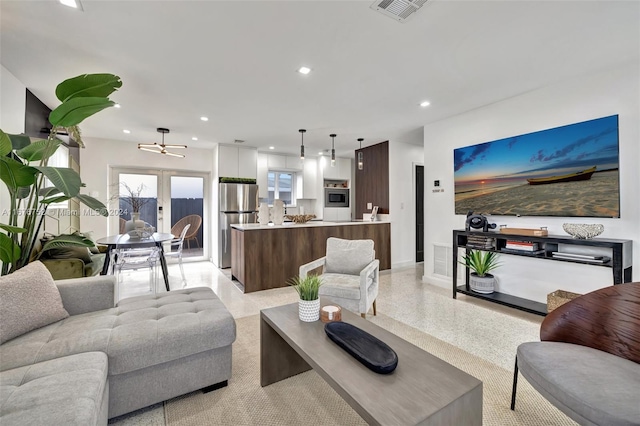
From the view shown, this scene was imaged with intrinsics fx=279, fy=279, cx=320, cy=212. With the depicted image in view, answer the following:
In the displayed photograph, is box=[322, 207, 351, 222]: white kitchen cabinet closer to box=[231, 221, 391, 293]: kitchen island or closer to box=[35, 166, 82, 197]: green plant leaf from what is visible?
box=[231, 221, 391, 293]: kitchen island

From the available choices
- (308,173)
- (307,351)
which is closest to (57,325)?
(307,351)

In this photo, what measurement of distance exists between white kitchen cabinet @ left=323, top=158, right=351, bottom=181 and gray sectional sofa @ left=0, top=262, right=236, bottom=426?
5.35 meters

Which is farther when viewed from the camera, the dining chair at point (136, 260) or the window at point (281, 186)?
the window at point (281, 186)

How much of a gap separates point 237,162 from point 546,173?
5149mm

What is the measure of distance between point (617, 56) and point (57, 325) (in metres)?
4.69

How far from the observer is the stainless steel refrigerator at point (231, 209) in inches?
219

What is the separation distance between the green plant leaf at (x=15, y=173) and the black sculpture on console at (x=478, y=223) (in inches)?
167

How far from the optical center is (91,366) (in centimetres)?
130

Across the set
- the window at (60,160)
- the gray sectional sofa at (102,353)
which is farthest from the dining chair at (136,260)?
the gray sectional sofa at (102,353)

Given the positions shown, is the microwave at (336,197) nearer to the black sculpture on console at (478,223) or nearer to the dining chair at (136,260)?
the black sculpture on console at (478,223)

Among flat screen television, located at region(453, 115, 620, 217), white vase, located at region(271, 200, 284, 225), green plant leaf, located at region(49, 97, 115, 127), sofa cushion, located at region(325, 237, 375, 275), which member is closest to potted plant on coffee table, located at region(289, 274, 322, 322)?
sofa cushion, located at region(325, 237, 375, 275)

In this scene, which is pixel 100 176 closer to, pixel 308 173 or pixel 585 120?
pixel 308 173

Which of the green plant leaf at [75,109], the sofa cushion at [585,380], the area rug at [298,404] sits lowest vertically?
the area rug at [298,404]

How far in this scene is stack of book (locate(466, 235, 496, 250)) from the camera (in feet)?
10.9
